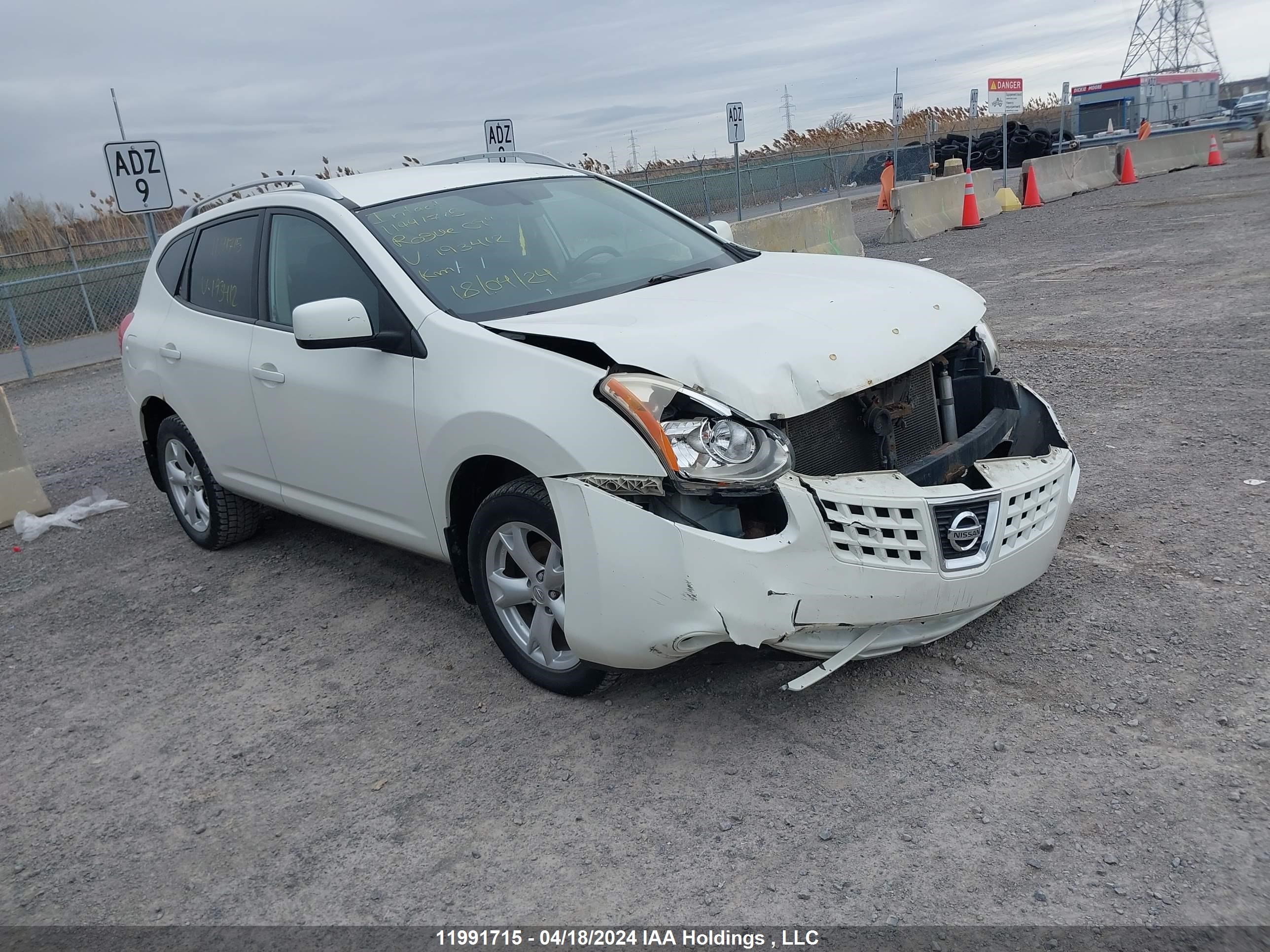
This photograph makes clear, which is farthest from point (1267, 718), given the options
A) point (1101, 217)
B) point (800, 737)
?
point (1101, 217)

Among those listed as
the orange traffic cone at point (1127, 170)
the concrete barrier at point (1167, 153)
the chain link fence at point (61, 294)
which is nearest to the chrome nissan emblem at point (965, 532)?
the chain link fence at point (61, 294)

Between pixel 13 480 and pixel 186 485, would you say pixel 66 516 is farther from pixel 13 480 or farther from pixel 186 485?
pixel 186 485

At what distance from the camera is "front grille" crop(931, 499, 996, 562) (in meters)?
3.22

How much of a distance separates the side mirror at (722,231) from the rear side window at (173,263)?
9.12ft

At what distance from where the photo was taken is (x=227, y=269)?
17.1ft

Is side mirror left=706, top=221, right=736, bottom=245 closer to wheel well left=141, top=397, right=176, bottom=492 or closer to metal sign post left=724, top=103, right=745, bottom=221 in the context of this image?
wheel well left=141, top=397, right=176, bottom=492

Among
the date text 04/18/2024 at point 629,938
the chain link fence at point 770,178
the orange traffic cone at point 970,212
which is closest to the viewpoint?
the date text 04/18/2024 at point 629,938

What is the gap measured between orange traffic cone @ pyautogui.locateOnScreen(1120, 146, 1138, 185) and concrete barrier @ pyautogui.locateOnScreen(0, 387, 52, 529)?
2437 cm

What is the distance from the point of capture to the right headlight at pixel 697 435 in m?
3.10

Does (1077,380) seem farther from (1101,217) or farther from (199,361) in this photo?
(1101,217)

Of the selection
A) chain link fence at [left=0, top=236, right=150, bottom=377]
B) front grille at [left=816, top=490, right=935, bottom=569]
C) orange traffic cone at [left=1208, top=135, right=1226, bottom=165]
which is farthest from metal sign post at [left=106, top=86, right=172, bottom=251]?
orange traffic cone at [left=1208, top=135, right=1226, bottom=165]

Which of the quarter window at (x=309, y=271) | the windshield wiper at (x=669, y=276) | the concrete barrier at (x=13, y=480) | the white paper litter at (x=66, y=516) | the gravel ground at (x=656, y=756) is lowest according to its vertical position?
the gravel ground at (x=656, y=756)

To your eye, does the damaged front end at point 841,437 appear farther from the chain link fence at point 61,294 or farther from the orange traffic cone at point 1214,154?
the orange traffic cone at point 1214,154

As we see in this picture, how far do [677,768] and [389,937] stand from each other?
39.5 inches
